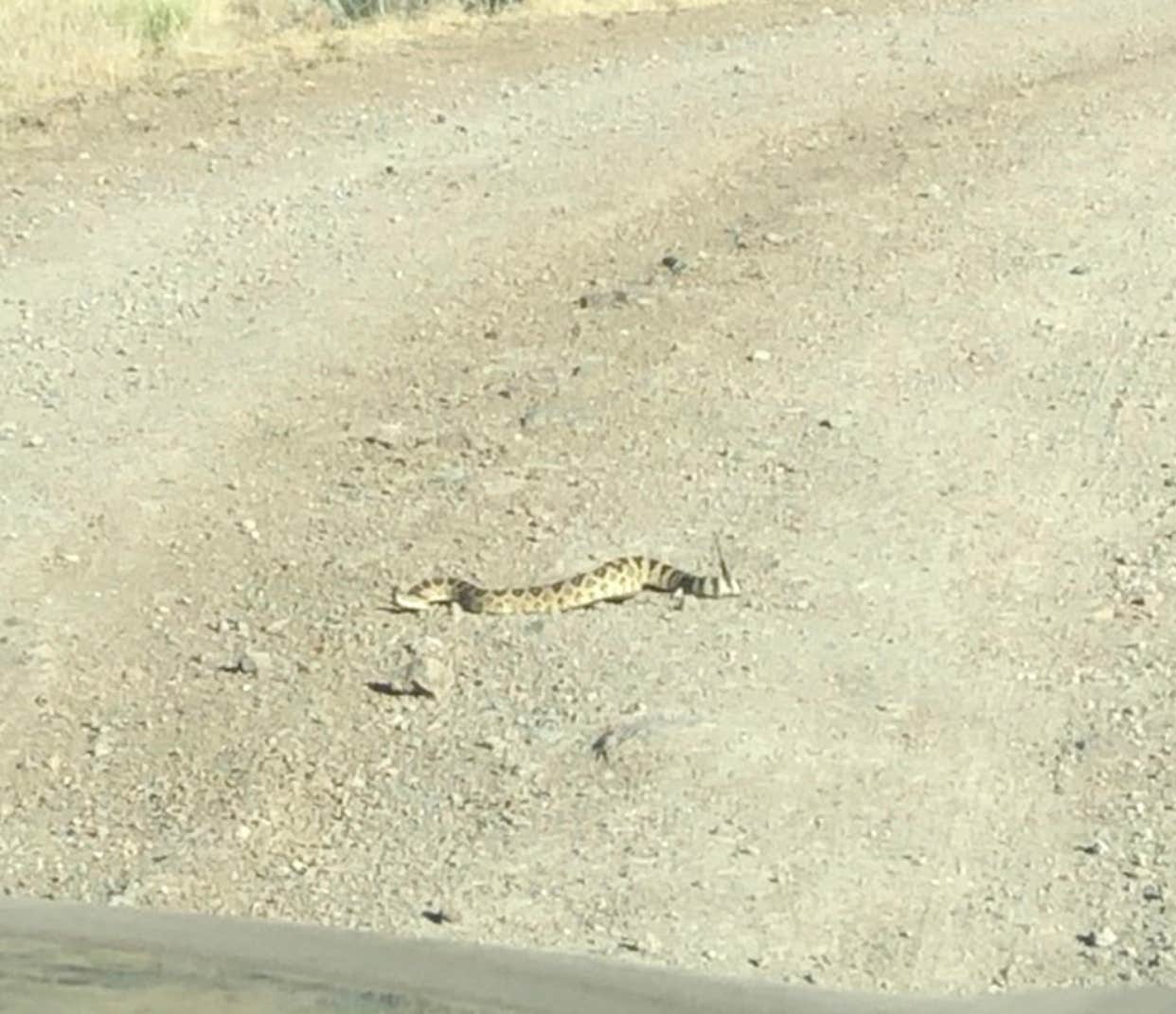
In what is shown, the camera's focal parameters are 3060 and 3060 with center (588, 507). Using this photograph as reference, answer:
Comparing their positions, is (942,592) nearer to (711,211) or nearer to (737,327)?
(737,327)

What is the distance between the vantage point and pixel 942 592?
9.17 metres

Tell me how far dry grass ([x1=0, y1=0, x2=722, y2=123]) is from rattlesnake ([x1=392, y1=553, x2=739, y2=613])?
7.21 m

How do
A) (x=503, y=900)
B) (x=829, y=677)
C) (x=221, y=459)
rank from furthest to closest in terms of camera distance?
(x=221, y=459), (x=829, y=677), (x=503, y=900)

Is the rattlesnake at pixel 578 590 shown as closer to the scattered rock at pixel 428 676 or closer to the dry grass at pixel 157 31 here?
the scattered rock at pixel 428 676

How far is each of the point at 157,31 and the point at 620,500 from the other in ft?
27.9

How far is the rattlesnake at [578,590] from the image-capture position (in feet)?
29.8

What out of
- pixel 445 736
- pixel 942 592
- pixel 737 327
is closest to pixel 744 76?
pixel 737 327

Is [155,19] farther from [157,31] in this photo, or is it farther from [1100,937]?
[1100,937]

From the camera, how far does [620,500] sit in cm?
1007

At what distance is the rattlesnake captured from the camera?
9086 mm

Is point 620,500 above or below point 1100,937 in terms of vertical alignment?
below

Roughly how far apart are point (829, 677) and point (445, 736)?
111cm

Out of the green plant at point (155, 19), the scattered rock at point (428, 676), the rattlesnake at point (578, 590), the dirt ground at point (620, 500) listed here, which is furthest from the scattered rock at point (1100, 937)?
the green plant at point (155, 19)

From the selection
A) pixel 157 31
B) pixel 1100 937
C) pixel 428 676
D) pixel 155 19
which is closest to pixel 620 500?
pixel 428 676
